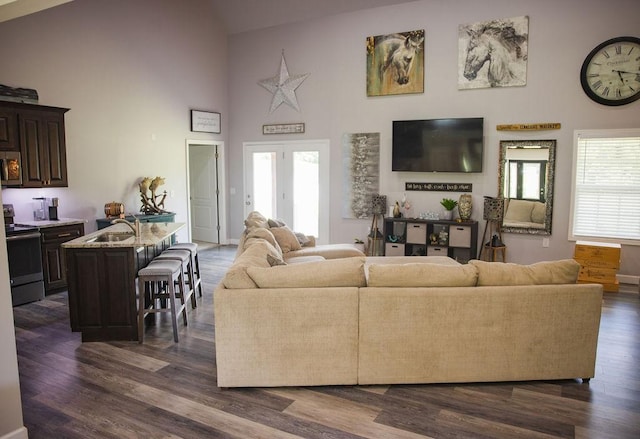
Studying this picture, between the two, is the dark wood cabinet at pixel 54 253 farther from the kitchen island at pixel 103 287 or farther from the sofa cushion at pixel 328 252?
the sofa cushion at pixel 328 252

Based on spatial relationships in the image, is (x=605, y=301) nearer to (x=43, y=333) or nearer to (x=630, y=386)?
(x=630, y=386)

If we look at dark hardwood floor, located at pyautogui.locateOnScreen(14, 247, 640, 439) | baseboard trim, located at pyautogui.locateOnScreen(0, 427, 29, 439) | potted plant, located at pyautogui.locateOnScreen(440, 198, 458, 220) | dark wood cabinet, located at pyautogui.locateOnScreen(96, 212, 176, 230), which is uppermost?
potted plant, located at pyautogui.locateOnScreen(440, 198, 458, 220)

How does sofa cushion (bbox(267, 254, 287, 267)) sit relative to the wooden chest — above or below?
above

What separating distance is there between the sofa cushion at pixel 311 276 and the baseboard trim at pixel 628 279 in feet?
15.4

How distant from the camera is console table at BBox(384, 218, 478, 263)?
263 inches

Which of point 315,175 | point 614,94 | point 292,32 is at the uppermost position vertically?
point 292,32

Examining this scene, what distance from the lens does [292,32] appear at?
26.5ft

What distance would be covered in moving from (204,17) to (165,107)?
200 centimetres

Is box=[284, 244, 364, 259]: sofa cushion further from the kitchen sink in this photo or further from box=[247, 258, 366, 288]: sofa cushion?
box=[247, 258, 366, 288]: sofa cushion

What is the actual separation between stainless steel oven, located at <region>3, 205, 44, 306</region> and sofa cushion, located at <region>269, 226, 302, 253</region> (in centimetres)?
273

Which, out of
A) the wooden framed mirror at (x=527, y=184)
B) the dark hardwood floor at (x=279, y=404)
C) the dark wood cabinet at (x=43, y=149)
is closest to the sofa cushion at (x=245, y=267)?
the dark hardwood floor at (x=279, y=404)

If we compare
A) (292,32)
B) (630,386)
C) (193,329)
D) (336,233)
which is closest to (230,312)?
(193,329)

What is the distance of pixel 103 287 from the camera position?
4027 mm

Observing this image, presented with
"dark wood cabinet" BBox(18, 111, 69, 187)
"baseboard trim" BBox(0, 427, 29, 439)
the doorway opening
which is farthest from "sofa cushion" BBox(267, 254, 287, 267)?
the doorway opening
